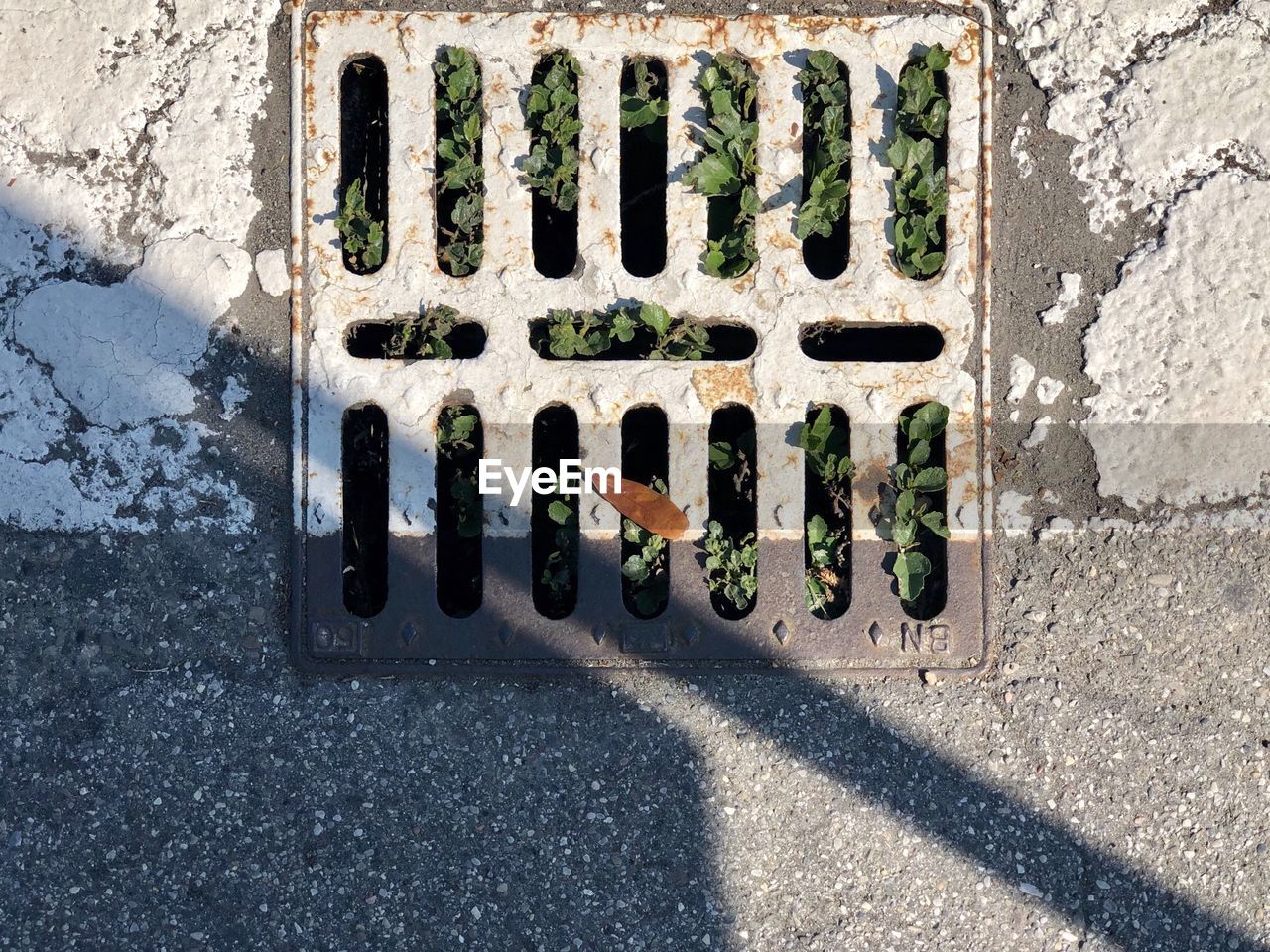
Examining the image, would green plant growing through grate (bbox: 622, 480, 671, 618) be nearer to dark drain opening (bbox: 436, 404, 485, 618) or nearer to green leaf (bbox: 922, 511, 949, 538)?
dark drain opening (bbox: 436, 404, 485, 618)

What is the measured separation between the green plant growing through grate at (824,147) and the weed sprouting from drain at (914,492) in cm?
41

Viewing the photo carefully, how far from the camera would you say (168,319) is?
5.86 ft

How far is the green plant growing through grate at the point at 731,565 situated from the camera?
1.76 metres

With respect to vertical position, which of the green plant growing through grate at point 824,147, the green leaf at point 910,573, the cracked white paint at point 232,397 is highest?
the green plant growing through grate at point 824,147

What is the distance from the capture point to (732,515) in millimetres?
1842

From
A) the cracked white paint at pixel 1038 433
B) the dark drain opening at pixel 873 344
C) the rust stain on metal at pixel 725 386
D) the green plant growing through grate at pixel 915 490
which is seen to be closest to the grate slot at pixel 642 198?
the rust stain on metal at pixel 725 386

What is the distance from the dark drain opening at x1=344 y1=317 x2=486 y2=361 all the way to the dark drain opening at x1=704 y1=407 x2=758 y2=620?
0.51 metres

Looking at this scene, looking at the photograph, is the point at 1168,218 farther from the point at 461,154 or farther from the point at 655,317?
the point at 461,154

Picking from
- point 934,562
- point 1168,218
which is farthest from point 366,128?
point 1168,218

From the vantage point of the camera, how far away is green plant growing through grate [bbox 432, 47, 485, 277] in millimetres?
1743

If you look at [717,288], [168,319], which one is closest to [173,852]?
[168,319]

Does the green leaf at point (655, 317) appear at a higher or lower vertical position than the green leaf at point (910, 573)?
higher

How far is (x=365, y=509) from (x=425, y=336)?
368 millimetres

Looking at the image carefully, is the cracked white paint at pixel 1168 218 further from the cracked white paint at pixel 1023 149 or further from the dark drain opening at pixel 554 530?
the dark drain opening at pixel 554 530
